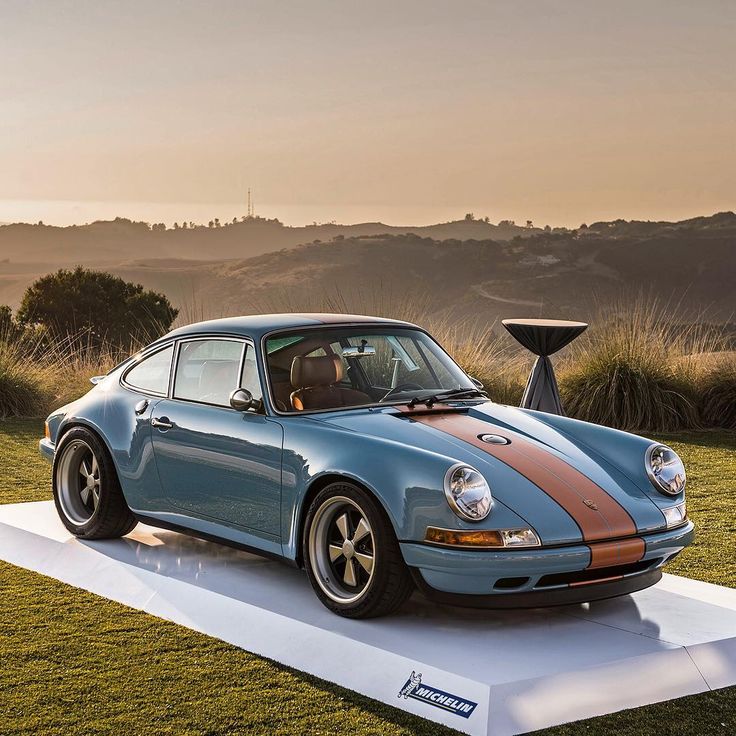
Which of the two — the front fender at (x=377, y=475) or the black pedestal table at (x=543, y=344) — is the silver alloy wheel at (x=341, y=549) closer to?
the front fender at (x=377, y=475)

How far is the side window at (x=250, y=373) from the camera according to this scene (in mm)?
6336

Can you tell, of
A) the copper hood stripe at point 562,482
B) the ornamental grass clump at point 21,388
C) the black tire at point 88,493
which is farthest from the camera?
the ornamental grass clump at point 21,388

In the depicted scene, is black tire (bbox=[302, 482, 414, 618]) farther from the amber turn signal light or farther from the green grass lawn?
the green grass lawn

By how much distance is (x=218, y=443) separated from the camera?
20.7 feet

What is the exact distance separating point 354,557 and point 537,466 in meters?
1.00

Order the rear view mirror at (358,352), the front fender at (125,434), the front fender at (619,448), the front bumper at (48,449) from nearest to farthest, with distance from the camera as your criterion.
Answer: the front fender at (619,448)
the rear view mirror at (358,352)
the front fender at (125,434)
the front bumper at (48,449)

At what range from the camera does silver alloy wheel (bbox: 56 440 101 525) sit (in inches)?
289

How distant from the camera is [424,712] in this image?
459 cm

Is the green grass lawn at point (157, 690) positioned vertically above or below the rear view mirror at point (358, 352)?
below

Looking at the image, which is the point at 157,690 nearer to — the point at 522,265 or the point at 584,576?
the point at 584,576

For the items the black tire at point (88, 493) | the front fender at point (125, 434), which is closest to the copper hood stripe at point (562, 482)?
the front fender at point (125, 434)

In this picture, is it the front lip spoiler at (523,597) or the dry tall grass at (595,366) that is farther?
the dry tall grass at (595,366)

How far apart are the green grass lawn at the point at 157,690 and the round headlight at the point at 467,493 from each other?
0.94m

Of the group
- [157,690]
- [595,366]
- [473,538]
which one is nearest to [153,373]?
[157,690]
